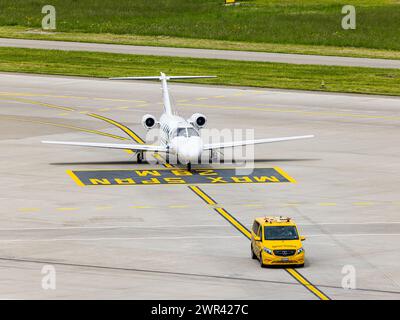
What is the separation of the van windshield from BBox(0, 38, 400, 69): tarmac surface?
237ft

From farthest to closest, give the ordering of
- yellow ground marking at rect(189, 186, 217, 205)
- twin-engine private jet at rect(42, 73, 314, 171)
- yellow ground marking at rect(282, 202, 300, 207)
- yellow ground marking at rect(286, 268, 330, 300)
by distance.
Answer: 1. twin-engine private jet at rect(42, 73, 314, 171)
2. yellow ground marking at rect(189, 186, 217, 205)
3. yellow ground marking at rect(282, 202, 300, 207)
4. yellow ground marking at rect(286, 268, 330, 300)

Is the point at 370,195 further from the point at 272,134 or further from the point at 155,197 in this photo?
the point at 272,134

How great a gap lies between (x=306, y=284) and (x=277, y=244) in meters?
2.69

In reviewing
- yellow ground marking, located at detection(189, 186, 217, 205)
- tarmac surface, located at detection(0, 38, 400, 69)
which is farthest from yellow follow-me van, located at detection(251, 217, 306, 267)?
tarmac surface, located at detection(0, 38, 400, 69)

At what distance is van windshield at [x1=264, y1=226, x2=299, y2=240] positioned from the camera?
1780 inches

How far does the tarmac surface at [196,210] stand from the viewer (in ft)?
140

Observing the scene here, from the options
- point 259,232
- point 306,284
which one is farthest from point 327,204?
point 306,284

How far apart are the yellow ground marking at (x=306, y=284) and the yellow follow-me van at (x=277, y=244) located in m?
0.44

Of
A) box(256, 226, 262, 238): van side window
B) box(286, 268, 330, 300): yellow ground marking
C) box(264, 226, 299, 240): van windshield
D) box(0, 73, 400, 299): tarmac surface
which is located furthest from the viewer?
box(256, 226, 262, 238): van side window

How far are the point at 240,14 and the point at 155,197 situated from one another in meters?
93.4

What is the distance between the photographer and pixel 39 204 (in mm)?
57062

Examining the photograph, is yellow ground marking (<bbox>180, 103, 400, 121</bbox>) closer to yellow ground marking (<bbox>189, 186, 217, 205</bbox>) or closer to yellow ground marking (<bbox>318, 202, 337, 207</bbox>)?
yellow ground marking (<bbox>189, 186, 217, 205</bbox>)
